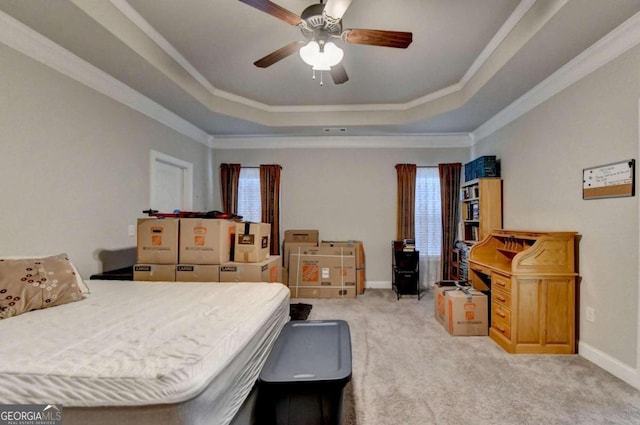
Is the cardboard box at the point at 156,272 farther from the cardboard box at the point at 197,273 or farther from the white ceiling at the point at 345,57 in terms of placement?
the white ceiling at the point at 345,57

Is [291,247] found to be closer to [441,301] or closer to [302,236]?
[302,236]

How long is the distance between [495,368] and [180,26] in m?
3.84

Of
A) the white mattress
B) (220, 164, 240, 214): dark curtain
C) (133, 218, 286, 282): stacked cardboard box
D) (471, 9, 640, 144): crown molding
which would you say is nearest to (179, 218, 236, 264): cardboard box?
(133, 218, 286, 282): stacked cardboard box

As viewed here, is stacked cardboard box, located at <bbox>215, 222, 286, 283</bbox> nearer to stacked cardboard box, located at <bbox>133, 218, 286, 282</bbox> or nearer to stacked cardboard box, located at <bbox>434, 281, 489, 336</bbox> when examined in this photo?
stacked cardboard box, located at <bbox>133, 218, 286, 282</bbox>

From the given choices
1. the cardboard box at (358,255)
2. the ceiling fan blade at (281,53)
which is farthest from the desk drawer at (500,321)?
the ceiling fan blade at (281,53)

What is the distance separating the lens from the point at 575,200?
2561 mm

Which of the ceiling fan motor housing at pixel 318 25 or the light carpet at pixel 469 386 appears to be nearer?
the light carpet at pixel 469 386

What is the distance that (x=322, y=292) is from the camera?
14.3ft

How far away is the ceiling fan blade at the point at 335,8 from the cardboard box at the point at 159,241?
2.10 metres

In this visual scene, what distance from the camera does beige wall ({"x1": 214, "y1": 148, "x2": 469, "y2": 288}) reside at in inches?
194

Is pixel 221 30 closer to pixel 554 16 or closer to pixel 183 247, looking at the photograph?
pixel 183 247

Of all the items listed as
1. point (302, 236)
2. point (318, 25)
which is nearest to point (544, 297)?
point (318, 25)

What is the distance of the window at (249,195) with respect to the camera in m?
5.04

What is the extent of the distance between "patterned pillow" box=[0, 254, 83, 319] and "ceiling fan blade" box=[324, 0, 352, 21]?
7.84ft
